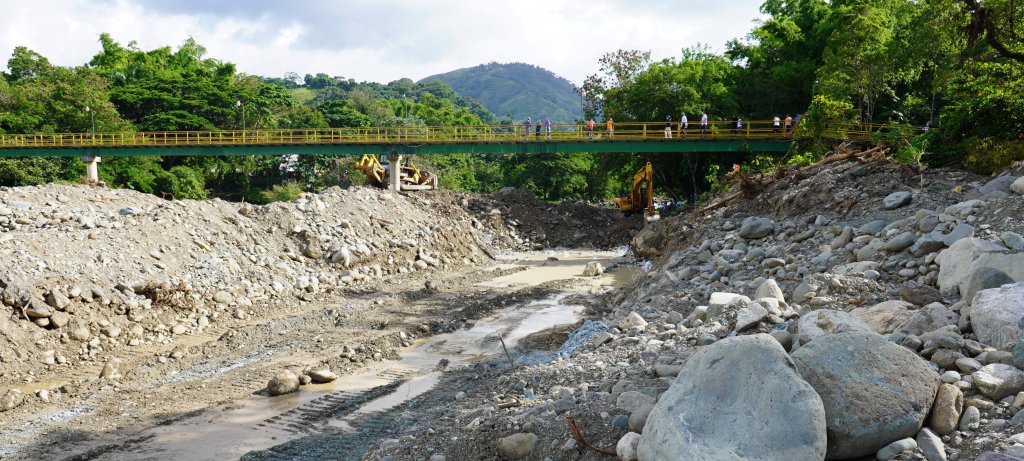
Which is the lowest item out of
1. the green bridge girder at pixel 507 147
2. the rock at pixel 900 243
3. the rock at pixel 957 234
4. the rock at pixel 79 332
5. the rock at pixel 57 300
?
the rock at pixel 79 332

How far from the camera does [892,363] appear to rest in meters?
5.05

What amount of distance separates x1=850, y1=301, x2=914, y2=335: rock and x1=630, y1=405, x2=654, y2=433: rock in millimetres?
2615

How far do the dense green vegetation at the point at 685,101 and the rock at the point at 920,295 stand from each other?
258 inches

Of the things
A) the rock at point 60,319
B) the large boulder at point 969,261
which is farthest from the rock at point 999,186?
the rock at point 60,319

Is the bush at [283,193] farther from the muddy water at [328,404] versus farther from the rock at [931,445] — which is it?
the rock at [931,445]

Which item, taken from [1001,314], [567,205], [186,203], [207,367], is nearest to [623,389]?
[1001,314]

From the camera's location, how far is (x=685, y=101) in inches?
1378

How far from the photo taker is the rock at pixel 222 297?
624 inches

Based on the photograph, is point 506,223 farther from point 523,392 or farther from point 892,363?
point 892,363

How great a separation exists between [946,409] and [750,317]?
2929 mm

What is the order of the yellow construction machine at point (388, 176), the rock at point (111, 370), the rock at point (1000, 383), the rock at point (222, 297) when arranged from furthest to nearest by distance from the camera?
the yellow construction machine at point (388, 176), the rock at point (222, 297), the rock at point (111, 370), the rock at point (1000, 383)

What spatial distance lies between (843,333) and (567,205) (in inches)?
1210

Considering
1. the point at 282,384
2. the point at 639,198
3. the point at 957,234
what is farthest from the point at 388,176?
the point at 957,234

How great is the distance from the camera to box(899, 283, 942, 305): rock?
7.69 meters
